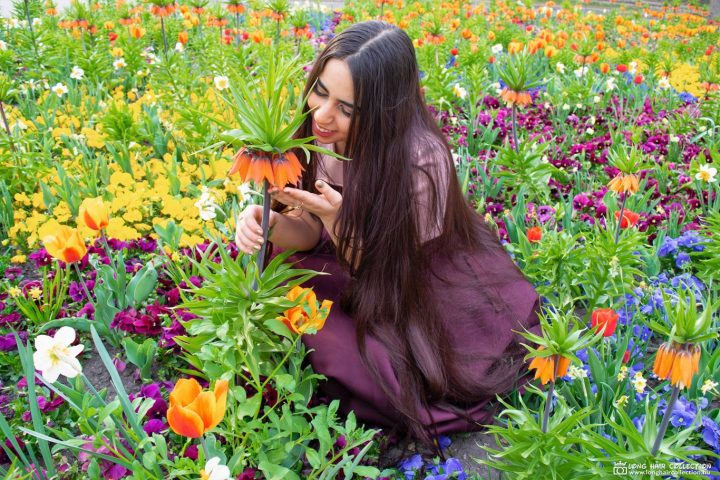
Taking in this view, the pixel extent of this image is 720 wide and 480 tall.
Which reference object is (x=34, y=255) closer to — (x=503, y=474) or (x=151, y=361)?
(x=151, y=361)

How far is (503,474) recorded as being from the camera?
1664mm

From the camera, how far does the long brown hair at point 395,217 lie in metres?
1.78

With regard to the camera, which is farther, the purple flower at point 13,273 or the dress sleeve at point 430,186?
the purple flower at point 13,273

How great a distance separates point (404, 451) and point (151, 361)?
82 cm

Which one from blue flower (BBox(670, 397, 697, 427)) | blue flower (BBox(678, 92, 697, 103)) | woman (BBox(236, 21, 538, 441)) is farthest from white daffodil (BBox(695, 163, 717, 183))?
blue flower (BBox(678, 92, 697, 103))

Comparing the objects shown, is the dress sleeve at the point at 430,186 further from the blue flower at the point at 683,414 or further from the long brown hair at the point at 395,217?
the blue flower at the point at 683,414

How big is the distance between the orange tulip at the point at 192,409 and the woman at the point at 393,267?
1.75 ft

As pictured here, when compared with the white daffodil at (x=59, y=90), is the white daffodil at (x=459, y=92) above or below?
below

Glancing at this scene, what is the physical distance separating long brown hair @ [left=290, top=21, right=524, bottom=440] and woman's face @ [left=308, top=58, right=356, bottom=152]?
0.07 feet

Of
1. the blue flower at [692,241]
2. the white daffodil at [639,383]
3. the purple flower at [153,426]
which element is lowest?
the blue flower at [692,241]

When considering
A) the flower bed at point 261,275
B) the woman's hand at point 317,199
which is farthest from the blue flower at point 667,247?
the woman's hand at point 317,199

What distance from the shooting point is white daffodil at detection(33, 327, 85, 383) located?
4.36 ft

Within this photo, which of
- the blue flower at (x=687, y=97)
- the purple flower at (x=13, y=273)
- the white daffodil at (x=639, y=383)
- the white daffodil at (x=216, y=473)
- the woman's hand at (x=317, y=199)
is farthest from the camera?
the blue flower at (x=687, y=97)

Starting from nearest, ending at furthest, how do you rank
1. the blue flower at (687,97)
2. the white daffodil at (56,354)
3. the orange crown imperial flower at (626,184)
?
the white daffodil at (56,354)
the orange crown imperial flower at (626,184)
the blue flower at (687,97)
